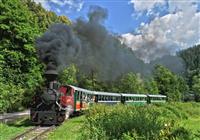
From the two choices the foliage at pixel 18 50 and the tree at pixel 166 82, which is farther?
the tree at pixel 166 82

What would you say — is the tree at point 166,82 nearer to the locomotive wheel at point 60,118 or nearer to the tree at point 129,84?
the tree at point 129,84

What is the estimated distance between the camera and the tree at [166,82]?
97.0 m

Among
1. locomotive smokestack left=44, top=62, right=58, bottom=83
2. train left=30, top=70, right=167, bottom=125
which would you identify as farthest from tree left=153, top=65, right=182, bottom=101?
locomotive smokestack left=44, top=62, right=58, bottom=83

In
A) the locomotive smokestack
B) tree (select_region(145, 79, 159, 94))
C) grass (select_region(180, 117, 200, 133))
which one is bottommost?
grass (select_region(180, 117, 200, 133))

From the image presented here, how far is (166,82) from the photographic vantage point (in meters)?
98.0

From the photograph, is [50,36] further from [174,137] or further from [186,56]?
[186,56]

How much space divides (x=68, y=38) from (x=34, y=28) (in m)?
27.3

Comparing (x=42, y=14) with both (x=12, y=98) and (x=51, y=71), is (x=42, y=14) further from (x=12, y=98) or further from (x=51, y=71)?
(x=51, y=71)

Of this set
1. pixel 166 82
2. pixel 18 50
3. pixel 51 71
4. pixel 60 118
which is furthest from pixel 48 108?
pixel 166 82

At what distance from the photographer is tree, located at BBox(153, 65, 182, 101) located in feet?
318

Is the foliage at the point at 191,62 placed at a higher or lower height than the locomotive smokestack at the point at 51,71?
higher

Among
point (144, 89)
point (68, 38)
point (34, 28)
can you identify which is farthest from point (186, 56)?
point (68, 38)

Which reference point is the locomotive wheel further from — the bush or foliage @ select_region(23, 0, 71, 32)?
foliage @ select_region(23, 0, 71, 32)

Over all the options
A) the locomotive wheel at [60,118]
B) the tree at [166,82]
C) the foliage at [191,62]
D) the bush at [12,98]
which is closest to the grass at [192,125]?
the locomotive wheel at [60,118]
